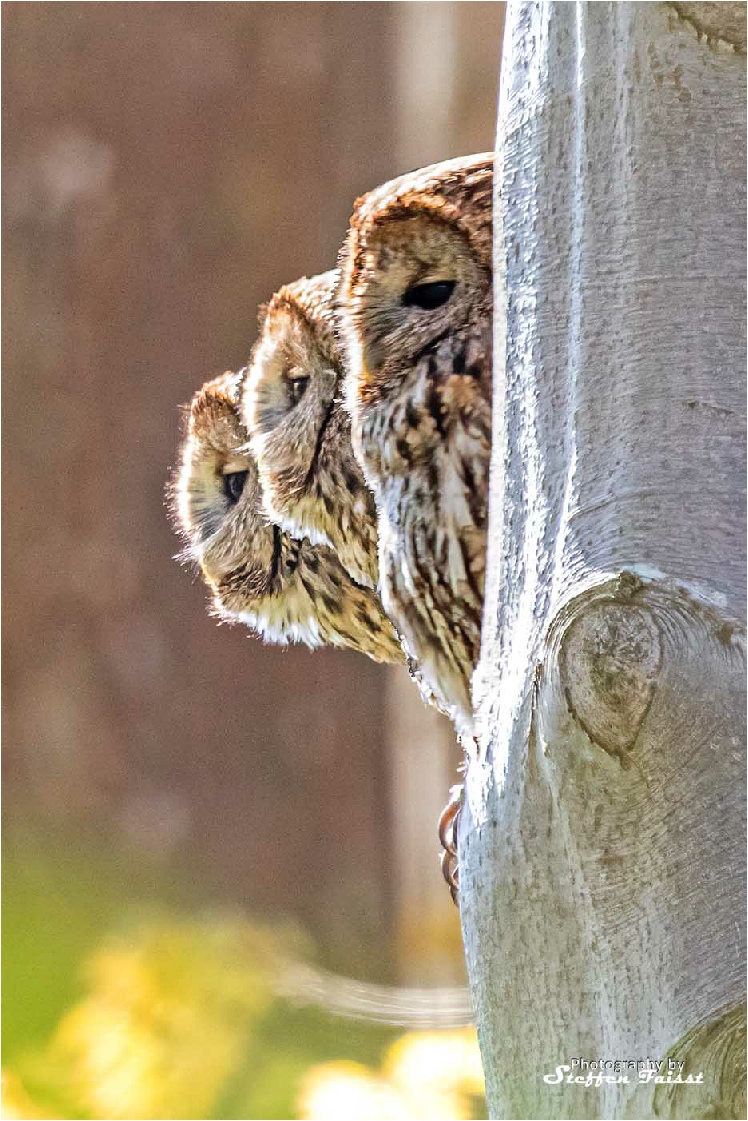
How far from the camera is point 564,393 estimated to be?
805mm

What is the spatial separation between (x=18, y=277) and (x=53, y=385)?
0.97 ft

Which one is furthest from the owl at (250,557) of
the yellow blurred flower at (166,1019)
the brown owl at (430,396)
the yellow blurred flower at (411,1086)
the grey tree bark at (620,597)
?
the yellow blurred flower at (166,1019)

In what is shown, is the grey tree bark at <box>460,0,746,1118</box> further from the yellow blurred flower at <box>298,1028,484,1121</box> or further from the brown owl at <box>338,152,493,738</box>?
the yellow blurred flower at <box>298,1028,484,1121</box>

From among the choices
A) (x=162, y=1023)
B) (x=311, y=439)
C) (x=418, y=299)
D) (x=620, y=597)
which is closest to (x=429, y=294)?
(x=418, y=299)

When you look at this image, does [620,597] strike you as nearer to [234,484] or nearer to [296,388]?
[296,388]

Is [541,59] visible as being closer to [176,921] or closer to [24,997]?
[24,997]

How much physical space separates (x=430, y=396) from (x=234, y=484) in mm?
828

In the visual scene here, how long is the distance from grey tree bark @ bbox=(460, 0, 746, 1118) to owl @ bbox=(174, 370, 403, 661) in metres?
0.92

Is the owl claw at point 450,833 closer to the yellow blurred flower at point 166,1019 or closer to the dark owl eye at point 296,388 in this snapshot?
the dark owl eye at point 296,388

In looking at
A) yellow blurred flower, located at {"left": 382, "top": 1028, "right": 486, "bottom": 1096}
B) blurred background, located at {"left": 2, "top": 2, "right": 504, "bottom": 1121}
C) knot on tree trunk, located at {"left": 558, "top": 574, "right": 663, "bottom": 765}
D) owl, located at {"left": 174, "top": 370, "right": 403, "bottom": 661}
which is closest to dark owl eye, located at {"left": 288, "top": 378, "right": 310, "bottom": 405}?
owl, located at {"left": 174, "top": 370, "right": 403, "bottom": 661}

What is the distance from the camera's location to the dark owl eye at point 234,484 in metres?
1.90

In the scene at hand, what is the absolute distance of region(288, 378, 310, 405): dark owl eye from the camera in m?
1.64

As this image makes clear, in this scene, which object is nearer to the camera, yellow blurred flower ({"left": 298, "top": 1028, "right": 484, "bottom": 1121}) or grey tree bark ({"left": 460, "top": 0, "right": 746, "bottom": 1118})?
grey tree bark ({"left": 460, "top": 0, "right": 746, "bottom": 1118})

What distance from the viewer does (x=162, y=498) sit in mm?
3635
